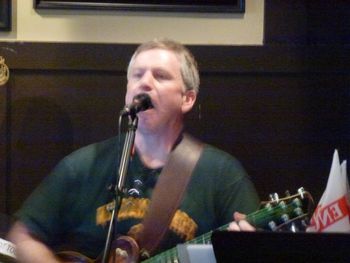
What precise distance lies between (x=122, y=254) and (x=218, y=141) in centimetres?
78

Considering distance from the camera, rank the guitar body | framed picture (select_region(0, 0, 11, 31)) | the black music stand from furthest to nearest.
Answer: framed picture (select_region(0, 0, 11, 31))
the guitar body
the black music stand

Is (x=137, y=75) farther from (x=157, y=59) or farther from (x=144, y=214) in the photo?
(x=144, y=214)

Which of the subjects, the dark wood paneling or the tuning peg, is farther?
the dark wood paneling

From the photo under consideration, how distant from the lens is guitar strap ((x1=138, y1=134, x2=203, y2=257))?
7.08 feet

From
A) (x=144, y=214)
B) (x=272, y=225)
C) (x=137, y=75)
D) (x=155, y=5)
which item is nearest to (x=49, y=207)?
(x=144, y=214)

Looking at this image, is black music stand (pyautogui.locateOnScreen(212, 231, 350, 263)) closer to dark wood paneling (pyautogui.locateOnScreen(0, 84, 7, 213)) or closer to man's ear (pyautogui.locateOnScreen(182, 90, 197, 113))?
man's ear (pyautogui.locateOnScreen(182, 90, 197, 113))

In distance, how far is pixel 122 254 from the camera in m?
2.05

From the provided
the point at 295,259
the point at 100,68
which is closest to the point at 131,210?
the point at 100,68

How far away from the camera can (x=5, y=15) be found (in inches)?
103

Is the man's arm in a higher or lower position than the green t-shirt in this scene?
lower

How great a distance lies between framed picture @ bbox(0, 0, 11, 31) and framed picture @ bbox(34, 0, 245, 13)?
10 centimetres

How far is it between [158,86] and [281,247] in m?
0.97

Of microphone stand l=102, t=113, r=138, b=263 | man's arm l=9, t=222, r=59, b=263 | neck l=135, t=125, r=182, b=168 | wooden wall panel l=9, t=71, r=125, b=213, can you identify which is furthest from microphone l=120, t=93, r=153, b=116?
wooden wall panel l=9, t=71, r=125, b=213

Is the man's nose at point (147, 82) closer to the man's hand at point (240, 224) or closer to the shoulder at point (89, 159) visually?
the shoulder at point (89, 159)
